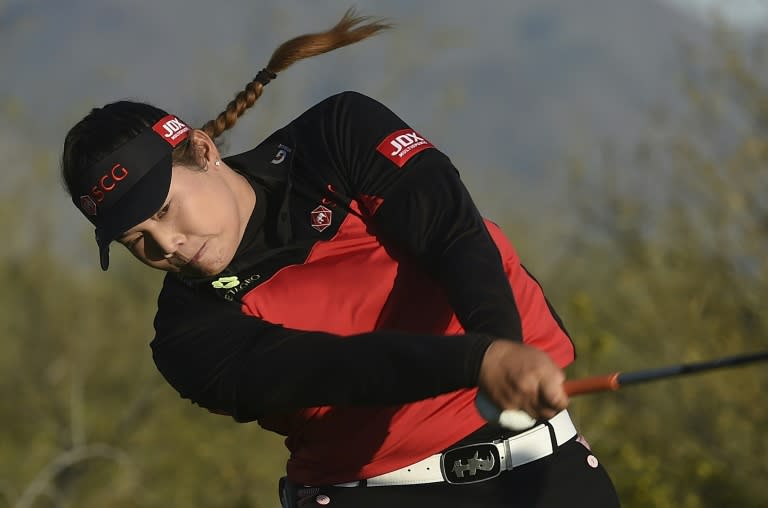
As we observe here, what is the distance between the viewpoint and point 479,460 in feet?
11.6

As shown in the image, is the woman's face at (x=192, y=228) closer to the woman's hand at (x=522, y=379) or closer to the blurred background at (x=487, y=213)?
the woman's hand at (x=522, y=379)

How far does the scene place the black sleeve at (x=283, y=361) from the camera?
291 centimetres

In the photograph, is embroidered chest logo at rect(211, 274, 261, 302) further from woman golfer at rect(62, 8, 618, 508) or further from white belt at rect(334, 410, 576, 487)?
white belt at rect(334, 410, 576, 487)

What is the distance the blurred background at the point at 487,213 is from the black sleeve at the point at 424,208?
653cm

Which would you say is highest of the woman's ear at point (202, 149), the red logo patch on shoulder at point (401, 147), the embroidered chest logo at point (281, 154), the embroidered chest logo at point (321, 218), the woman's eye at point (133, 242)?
the woman's ear at point (202, 149)

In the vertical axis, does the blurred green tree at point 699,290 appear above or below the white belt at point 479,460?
below

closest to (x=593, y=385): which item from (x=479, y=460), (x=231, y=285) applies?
(x=479, y=460)

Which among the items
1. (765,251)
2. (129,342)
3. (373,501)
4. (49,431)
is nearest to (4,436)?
(49,431)

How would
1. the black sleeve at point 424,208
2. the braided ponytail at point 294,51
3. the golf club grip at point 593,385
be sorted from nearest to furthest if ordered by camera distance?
the golf club grip at point 593,385 → the black sleeve at point 424,208 → the braided ponytail at point 294,51

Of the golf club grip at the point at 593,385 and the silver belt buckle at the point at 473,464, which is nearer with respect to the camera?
the golf club grip at the point at 593,385

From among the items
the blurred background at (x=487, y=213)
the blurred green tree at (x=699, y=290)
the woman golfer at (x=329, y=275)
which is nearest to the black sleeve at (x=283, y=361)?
the woman golfer at (x=329, y=275)

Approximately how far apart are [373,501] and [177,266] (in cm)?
82

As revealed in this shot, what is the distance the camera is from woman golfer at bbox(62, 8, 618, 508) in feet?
10.9

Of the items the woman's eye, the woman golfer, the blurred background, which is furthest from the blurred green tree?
the woman's eye
